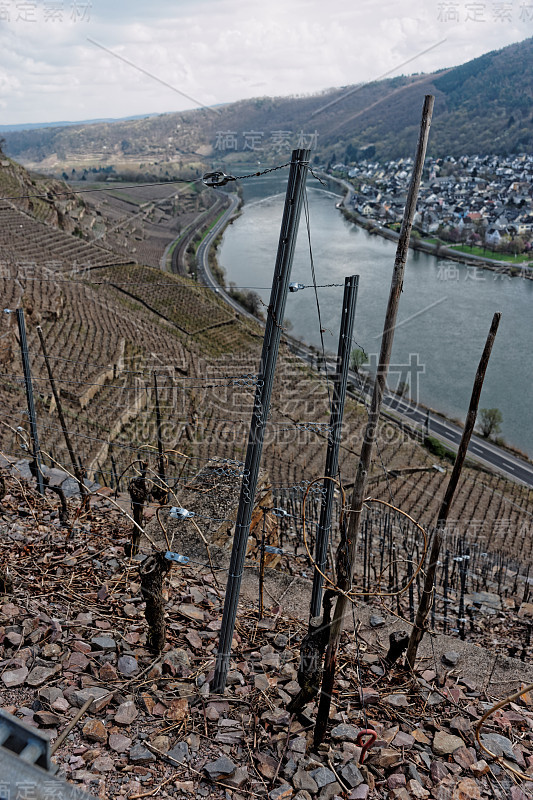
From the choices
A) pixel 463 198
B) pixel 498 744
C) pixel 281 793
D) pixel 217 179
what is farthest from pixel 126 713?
pixel 463 198

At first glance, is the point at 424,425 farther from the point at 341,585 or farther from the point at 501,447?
the point at 341,585

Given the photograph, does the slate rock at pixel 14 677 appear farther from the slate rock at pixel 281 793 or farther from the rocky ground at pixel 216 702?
the slate rock at pixel 281 793

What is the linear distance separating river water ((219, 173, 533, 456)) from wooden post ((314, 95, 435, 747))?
18.2 meters

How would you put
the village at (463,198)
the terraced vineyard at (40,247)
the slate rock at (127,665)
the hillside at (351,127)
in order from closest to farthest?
the slate rock at (127,665)
the terraced vineyard at (40,247)
the village at (463,198)
the hillside at (351,127)

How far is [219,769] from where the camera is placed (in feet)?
6.81

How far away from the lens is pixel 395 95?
286 ft

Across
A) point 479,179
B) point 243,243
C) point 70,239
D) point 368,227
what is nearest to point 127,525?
point 70,239

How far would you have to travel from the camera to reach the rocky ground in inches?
82.6

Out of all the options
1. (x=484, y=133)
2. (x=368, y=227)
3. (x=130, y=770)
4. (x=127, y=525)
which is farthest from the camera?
(x=484, y=133)

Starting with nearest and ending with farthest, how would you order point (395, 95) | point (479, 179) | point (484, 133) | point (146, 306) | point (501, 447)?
1. point (501, 447)
2. point (146, 306)
3. point (479, 179)
4. point (484, 133)
5. point (395, 95)

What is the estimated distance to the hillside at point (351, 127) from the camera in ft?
236

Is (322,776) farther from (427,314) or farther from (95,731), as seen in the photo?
(427,314)

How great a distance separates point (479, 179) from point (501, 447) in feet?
155

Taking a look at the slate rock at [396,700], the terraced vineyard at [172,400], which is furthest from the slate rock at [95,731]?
the terraced vineyard at [172,400]
